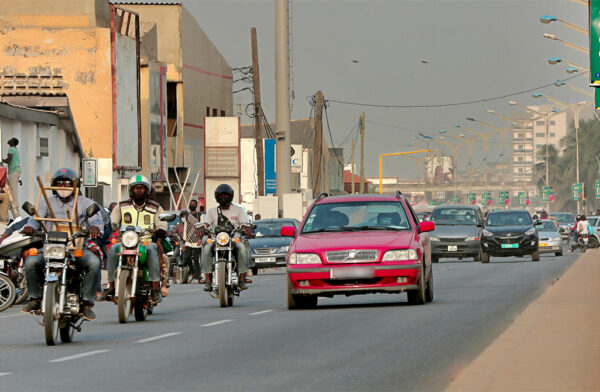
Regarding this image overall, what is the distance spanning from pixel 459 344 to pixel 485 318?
3.89 m

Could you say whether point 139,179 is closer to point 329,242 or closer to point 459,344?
point 329,242

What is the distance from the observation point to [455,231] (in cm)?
4597

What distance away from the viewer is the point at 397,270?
65.7ft

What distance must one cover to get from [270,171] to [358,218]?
1726 inches

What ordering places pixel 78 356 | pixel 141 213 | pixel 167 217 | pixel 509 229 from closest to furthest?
pixel 78 356 → pixel 167 217 → pixel 141 213 → pixel 509 229

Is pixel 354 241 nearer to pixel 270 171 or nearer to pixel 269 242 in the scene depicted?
pixel 269 242

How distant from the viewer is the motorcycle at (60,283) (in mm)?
14508

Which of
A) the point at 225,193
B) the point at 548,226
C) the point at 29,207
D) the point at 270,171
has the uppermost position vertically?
the point at 270,171

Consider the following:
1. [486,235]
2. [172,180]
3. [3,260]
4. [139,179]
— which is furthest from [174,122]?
[139,179]

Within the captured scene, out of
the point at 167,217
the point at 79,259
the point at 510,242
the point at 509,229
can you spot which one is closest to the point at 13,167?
the point at 167,217

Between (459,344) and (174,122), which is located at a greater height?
(174,122)

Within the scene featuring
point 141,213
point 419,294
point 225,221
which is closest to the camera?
point 141,213

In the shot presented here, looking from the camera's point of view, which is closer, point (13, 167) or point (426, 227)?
point (426, 227)

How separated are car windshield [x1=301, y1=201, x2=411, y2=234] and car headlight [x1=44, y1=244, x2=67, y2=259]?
7.05 metres
